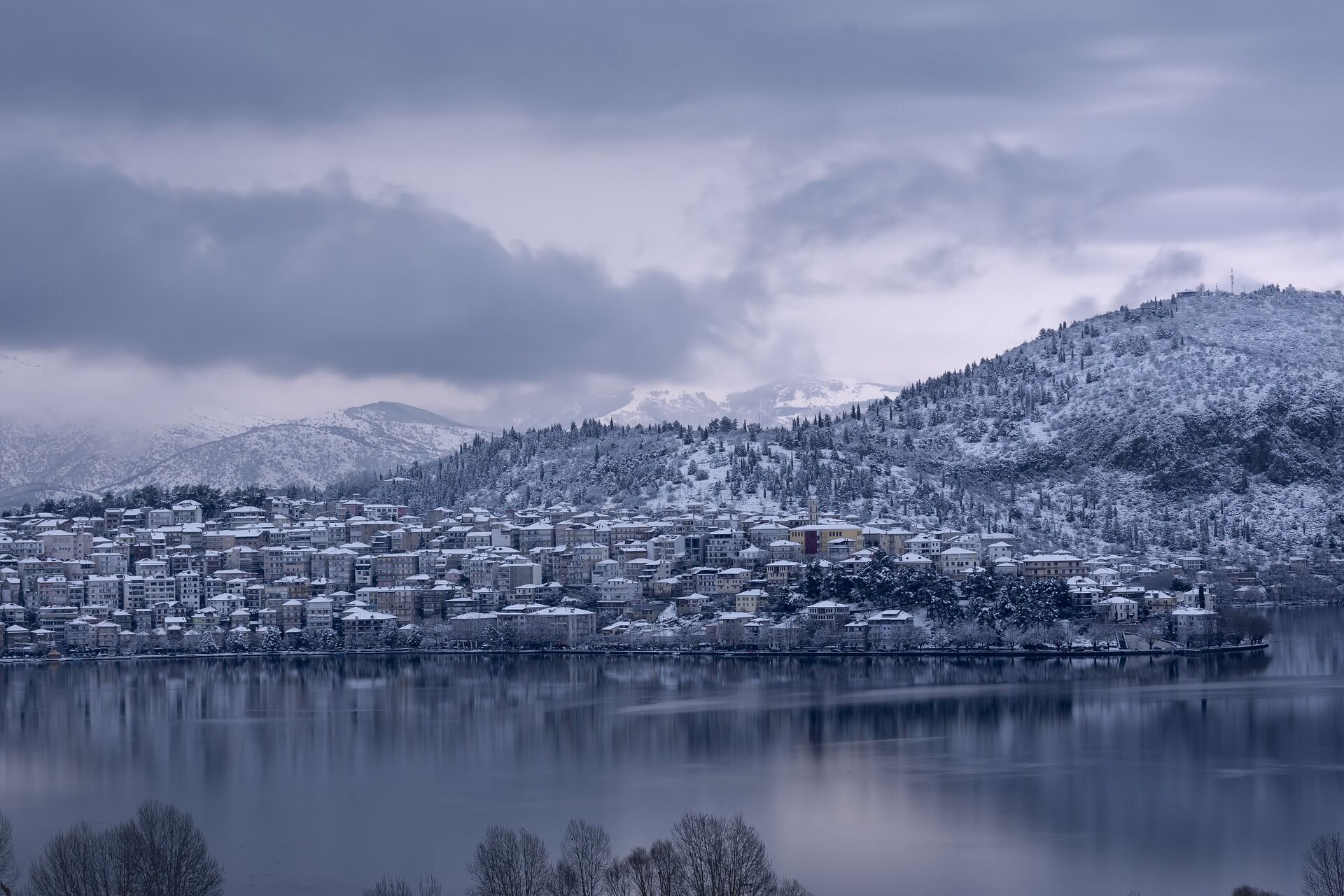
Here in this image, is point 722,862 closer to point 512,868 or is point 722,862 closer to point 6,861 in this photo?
point 512,868

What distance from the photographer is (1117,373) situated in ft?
585

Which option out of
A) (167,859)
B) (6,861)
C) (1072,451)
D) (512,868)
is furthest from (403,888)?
(1072,451)

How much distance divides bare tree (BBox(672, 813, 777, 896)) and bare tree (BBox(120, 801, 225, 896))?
30.7ft

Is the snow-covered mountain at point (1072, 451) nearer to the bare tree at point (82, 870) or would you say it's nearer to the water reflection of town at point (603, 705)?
the water reflection of town at point (603, 705)

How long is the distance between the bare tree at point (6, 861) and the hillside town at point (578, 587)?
56.0 meters

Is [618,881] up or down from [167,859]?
down

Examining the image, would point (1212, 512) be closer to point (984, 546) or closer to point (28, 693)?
point (984, 546)

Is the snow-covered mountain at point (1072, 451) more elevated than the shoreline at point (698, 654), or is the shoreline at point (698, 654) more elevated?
the snow-covered mountain at point (1072, 451)

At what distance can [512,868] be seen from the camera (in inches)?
1335

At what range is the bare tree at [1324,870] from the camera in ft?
110

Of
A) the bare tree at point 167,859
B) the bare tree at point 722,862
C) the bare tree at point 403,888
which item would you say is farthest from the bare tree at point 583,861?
the bare tree at point 167,859

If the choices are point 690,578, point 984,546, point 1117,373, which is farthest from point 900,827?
point 1117,373

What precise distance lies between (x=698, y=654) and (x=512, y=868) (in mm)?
57567

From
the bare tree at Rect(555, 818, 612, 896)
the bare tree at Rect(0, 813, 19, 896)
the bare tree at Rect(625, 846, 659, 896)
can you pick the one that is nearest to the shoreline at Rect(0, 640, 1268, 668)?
the bare tree at Rect(555, 818, 612, 896)
